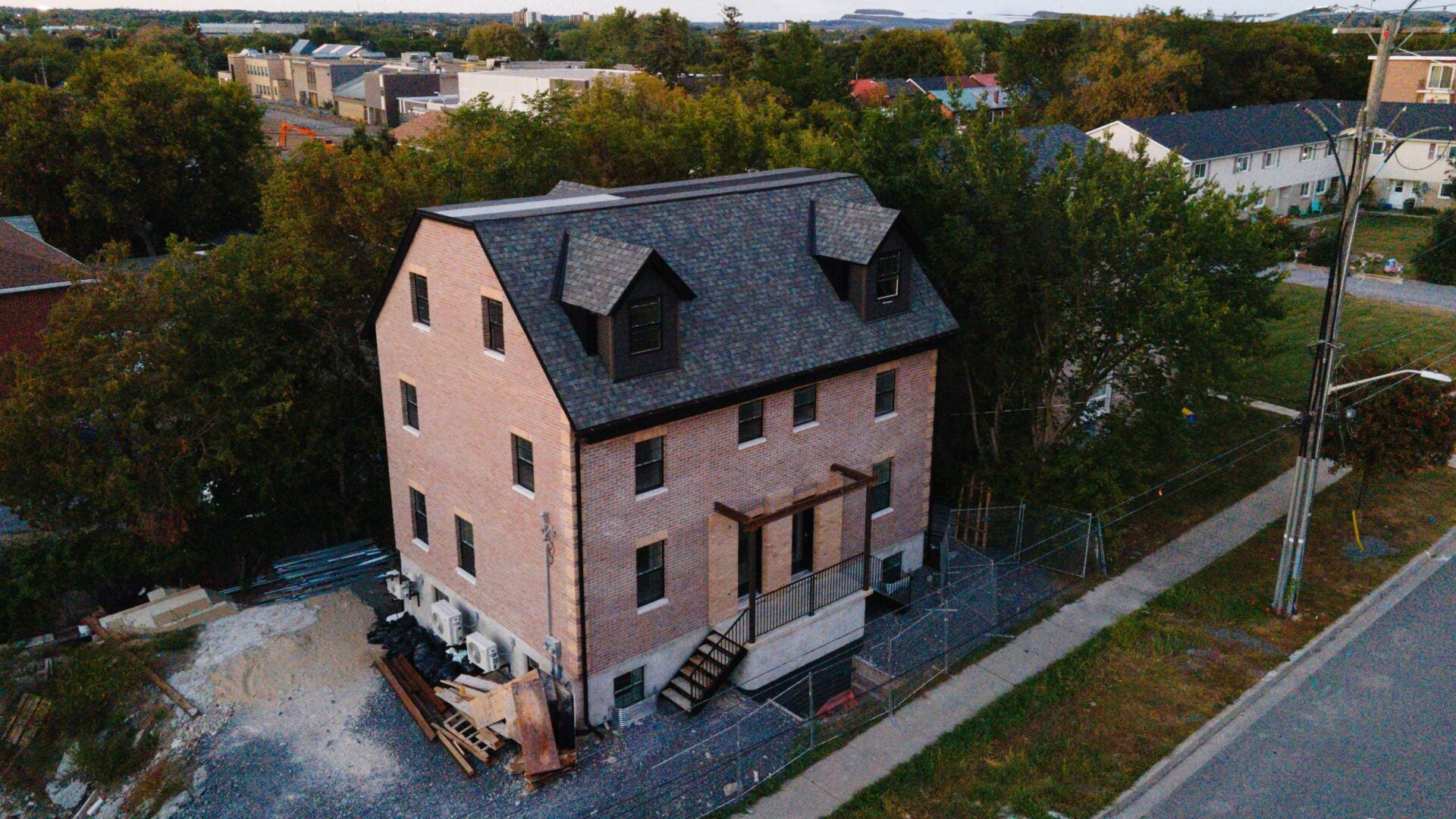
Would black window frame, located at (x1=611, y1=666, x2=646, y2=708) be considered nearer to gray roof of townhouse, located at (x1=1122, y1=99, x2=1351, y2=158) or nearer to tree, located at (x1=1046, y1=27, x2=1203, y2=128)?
gray roof of townhouse, located at (x1=1122, y1=99, x2=1351, y2=158)

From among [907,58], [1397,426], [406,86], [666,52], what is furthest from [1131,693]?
[907,58]

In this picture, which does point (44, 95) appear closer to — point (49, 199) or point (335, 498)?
point (49, 199)

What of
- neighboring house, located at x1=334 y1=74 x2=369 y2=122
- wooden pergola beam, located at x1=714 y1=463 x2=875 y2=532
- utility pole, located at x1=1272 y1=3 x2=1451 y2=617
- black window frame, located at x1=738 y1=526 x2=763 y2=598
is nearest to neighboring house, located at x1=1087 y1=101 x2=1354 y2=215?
utility pole, located at x1=1272 y1=3 x2=1451 y2=617

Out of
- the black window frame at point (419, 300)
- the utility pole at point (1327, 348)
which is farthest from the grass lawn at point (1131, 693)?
the black window frame at point (419, 300)

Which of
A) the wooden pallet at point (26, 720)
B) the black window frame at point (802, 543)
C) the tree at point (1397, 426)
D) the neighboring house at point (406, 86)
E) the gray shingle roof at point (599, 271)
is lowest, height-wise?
the wooden pallet at point (26, 720)

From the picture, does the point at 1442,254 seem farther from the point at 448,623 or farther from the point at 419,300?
the point at 448,623

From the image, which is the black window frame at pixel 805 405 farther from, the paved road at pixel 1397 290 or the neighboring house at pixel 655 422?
the paved road at pixel 1397 290
